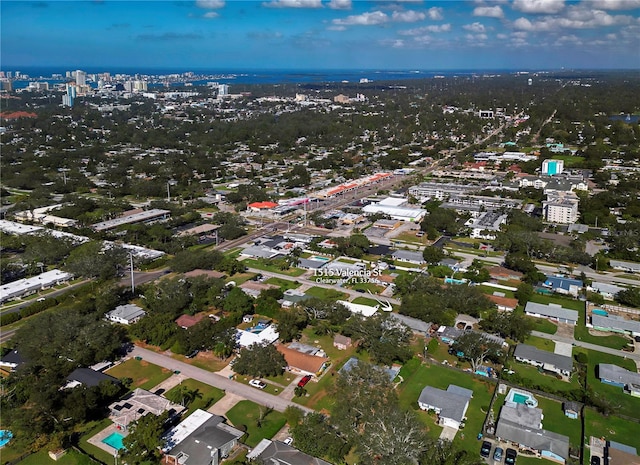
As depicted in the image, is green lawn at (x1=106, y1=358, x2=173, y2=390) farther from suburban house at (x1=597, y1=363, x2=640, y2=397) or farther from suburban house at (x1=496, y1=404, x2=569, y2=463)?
suburban house at (x1=597, y1=363, x2=640, y2=397)

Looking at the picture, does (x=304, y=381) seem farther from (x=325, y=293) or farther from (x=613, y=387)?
(x=613, y=387)

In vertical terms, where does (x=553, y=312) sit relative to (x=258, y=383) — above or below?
above

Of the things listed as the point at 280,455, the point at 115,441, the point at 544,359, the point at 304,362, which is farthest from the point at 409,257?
the point at 115,441

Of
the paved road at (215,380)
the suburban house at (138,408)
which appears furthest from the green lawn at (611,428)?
the suburban house at (138,408)

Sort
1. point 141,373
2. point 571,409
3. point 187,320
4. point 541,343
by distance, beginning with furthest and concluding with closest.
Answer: point 187,320 < point 541,343 < point 141,373 < point 571,409

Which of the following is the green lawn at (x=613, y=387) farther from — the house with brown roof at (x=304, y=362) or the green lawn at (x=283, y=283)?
the green lawn at (x=283, y=283)

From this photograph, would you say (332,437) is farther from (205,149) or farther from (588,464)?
(205,149)
